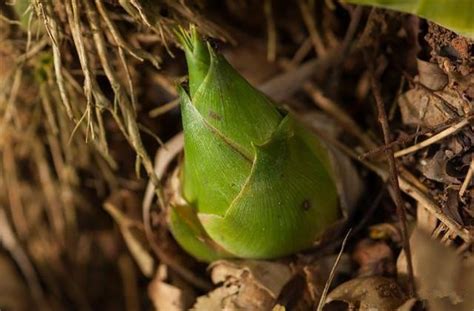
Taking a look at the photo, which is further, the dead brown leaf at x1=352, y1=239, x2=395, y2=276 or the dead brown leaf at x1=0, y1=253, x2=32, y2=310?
the dead brown leaf at x1=0, y1=253, x2=32, y2=310

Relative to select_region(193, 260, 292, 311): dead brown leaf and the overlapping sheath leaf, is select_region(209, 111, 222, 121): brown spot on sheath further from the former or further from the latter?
select_region(193, 260, 292, 311): dead brown leaf

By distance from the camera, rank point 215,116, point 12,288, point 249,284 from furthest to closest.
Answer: point 12,288 < point 249,284 < point 215,116

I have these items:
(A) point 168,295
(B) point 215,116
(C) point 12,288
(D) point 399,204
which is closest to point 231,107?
(B) point 215,116

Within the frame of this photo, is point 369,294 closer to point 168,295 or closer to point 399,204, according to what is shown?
point 399,204

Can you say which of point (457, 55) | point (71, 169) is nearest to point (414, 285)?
point (457, 55)

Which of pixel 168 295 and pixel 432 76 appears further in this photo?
pixel 168 295

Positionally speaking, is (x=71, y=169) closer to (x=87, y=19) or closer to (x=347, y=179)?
(x=87, y=19)

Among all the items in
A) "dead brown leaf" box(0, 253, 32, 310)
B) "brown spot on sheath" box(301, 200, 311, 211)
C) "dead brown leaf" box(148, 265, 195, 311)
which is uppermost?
"brown spot on sheath" box(301, 200, 311, 211)

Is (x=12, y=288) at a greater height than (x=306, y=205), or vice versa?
(x=306, y=205)

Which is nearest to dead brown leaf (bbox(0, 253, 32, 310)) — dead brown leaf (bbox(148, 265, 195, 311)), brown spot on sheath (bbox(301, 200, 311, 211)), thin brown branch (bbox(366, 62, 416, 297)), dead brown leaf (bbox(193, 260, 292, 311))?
dead brown leaf (bbox(148, 265, 195, 311))
